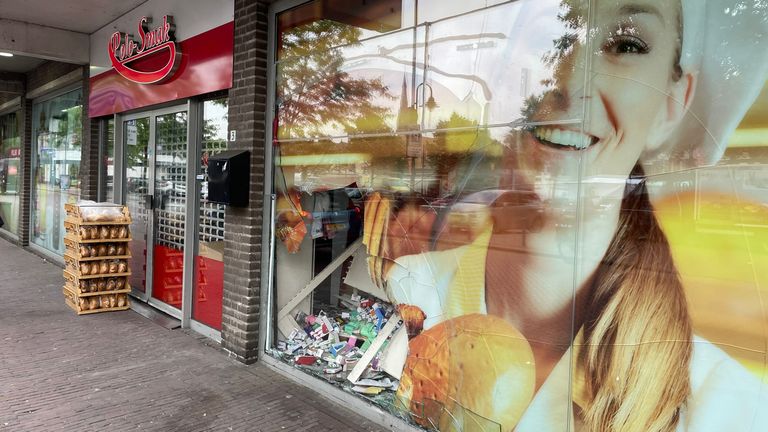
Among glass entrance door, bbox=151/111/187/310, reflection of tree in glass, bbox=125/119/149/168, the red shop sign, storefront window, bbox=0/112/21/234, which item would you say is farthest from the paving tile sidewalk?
Result: storefront window, bbox=0/112/21/234

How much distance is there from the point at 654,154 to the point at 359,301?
299 centimetres

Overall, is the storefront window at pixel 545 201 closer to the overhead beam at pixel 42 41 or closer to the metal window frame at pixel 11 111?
the overhead beam at pixel 42 41

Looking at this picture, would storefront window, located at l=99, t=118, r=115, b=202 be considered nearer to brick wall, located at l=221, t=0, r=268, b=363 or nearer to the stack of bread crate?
the stack of bread crate

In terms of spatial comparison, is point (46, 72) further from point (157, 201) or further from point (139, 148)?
point (157, 201)

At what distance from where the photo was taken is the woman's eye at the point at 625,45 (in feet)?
8.67

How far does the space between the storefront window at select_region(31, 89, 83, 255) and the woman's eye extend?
30.2ft

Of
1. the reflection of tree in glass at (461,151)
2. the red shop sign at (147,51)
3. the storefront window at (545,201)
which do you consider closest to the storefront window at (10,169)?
the red shop sign at (147,51)

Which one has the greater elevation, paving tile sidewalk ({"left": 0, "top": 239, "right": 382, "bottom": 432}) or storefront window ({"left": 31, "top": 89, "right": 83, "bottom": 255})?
storefront window ({"left": 31, "top": 89, "right": 83, "bottom": 255})

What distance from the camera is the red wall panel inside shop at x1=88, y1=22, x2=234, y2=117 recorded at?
17.7 feet

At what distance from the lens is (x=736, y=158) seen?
2277 mm

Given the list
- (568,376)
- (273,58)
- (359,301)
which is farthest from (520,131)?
(273,58)

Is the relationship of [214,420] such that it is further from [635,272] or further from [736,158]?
[736,158]

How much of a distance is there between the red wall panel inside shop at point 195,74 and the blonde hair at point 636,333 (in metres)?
4.02

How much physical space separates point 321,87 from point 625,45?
261 cm
